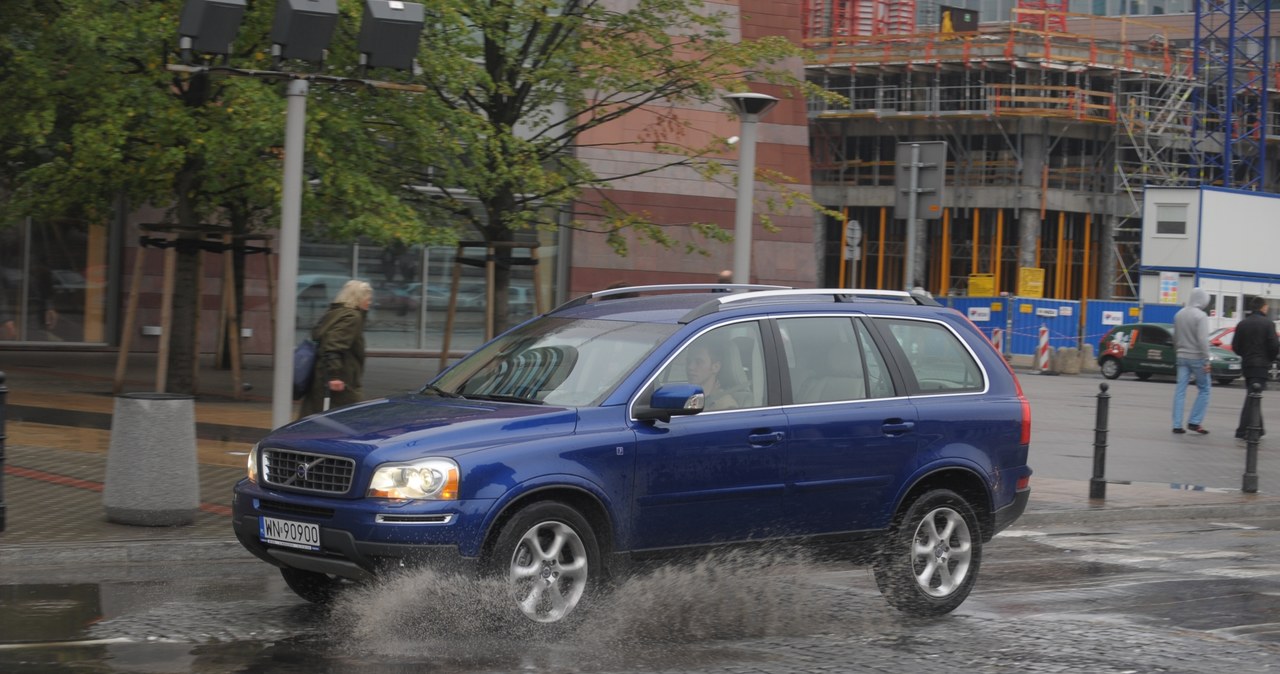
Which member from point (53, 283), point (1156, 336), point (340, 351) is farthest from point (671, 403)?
point (1156, 336)

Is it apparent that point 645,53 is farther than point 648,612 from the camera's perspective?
Yes

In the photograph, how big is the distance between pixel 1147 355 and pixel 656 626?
33.1 metres

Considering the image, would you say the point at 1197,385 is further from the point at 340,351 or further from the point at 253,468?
the point at 253,468

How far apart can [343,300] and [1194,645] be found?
21.9ft

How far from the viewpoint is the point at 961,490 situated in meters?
8.55

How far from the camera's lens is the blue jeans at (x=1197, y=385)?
67.9 ft

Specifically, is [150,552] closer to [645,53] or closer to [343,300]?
[343,300]

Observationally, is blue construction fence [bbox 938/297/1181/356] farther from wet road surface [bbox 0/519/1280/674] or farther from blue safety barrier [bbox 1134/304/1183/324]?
wet road surface [bbox 0/519/1280/674]

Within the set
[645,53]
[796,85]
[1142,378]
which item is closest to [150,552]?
[645,53]

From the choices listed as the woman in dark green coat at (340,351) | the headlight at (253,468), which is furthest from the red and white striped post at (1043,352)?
the headlight at (253,468)

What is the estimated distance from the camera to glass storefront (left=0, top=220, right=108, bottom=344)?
26.8 meters

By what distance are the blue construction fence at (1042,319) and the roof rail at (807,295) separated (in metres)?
38.0

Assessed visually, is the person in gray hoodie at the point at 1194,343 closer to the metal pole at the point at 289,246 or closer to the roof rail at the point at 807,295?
the roof rail at the point at 807,295

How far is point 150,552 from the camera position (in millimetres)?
9195
